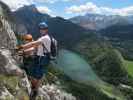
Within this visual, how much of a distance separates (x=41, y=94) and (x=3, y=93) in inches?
163

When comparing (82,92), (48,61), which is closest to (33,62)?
(48,61)

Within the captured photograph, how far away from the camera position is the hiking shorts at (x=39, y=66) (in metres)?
19.5

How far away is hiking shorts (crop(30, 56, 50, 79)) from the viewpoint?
19.5 m

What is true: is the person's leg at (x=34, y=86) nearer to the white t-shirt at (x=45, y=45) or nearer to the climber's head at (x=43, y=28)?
the white t-shirt at (x=45, y=45)

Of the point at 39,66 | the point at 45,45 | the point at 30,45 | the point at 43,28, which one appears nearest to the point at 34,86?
the point at 39,66

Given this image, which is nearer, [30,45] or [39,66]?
[30,45]

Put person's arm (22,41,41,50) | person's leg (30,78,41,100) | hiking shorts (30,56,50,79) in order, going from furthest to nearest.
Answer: person's leg (30,78,41,100), hiking shorts (30,56,50,79), person's arm (22,41,41,50)

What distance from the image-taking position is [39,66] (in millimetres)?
19688

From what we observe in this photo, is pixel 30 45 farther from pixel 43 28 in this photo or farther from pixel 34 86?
pixel 34 86

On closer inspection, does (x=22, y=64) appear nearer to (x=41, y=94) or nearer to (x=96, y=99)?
(x=41, y=94)

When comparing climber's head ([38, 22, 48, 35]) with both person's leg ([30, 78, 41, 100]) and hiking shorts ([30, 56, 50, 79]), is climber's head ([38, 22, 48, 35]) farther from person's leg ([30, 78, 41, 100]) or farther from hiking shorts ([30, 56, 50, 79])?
person's leg ([30, 78, 41, 100])

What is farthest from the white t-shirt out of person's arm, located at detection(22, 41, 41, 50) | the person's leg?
the person's leg

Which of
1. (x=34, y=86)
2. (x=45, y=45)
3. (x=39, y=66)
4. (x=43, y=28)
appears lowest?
(x=34, y=86)

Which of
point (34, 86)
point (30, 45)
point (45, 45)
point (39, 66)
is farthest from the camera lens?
point (34, 86)
